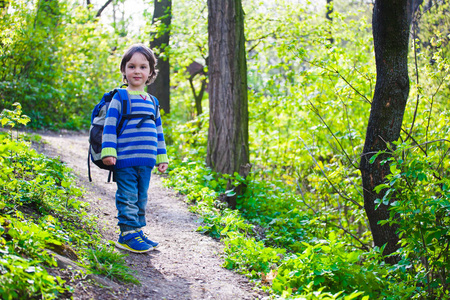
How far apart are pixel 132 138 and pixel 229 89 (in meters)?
3.22

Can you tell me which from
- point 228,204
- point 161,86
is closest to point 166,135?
point 161,86

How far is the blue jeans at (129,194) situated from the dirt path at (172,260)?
0.98 feet

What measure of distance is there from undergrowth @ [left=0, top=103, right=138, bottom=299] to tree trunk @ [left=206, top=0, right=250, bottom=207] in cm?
256

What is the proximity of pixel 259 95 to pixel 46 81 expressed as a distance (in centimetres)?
636

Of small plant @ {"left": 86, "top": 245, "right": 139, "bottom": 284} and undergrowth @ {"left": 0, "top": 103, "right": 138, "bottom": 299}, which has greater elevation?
undergrowth @ {"left": 0, "top": 103, "right": 138, "bottom": 299}

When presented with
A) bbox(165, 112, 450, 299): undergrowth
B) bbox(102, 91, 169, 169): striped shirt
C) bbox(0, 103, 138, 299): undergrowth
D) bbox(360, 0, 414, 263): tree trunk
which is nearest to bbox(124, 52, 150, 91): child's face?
bbox(102, 91, 169, 169): striped shirt

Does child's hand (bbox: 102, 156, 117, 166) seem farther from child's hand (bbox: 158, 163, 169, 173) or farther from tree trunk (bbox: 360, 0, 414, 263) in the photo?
tree trunk (bbox: 360, 0, 414, 263)

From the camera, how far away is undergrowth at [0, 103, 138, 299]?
82.9 inches

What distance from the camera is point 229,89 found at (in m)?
6.75

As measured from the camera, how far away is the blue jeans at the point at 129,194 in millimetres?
3779

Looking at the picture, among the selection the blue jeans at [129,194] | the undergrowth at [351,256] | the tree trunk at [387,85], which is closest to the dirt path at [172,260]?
the undergrowth at [351,256]

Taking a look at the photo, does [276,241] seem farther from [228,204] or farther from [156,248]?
[156,248]

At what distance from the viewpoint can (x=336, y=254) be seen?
3383 mm

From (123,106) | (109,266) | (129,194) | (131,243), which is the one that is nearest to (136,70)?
(123,106)
